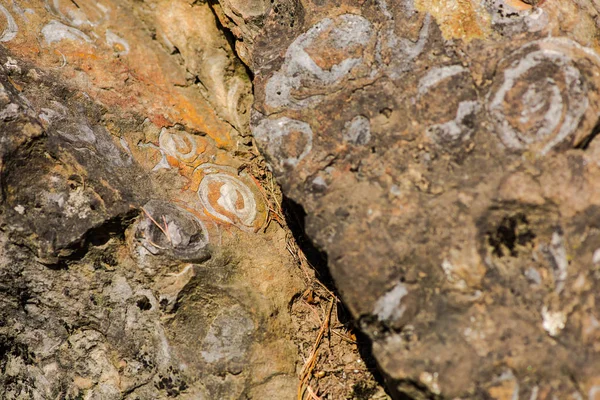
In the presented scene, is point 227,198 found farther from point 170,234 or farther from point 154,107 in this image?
point 154,107

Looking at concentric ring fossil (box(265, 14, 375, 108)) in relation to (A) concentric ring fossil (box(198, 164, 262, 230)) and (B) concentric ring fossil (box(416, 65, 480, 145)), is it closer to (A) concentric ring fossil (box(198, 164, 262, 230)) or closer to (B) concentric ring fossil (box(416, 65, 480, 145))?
(B) concentric ring fossil (box(416, 65, 480, 145))

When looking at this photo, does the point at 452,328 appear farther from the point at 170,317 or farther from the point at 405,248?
the point at 170,317

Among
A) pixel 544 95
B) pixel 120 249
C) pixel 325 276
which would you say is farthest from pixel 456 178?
pixel 120 249

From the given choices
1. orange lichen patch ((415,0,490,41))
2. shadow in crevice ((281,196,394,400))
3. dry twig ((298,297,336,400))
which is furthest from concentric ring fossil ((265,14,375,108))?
dry twig ((298,297,336,400))

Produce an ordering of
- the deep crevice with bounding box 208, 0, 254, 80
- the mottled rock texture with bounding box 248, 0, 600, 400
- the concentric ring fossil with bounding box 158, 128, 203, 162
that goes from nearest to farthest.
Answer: the mottled rock texture with bounding box 248, 0, 600, 400
the concentric ring fossil with bounding box 158, 128, 203, 162
the deep crevice with bounding box 208, 0, 254, 80

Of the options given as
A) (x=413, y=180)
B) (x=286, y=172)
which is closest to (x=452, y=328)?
(x=413, y=180)

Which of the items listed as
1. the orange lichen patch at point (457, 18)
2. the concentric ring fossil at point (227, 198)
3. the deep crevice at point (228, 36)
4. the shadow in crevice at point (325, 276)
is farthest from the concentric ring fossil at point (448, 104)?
the deep crevice at point (228, 36)

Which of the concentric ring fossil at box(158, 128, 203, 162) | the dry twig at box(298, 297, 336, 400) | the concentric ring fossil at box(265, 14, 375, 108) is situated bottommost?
the dry twig at box(298, 297, 336, 400)
